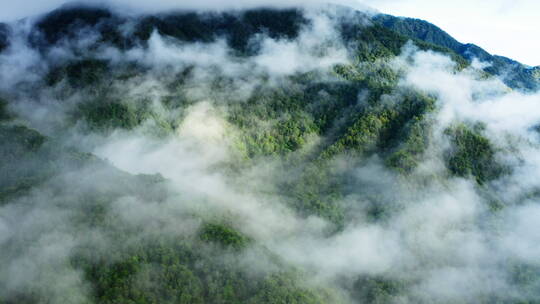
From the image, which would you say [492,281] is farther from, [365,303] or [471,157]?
[471,157]

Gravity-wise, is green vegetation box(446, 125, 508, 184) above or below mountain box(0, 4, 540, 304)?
above

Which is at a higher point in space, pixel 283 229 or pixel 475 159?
pixel 475 159

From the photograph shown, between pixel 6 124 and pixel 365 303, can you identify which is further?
pixel 6 124

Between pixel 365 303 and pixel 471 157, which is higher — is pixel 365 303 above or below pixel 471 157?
below

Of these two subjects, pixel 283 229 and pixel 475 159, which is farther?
pixel 475 159

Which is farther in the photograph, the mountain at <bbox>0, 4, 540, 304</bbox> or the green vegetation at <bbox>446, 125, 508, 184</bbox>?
the green vegetation at <bbox>446, 125, 508, 184</bbox>

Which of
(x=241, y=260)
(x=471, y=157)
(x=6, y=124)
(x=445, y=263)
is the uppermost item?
(x=471, y=157)

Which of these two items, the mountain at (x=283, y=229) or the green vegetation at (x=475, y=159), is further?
the green vegetation at (x=475, y=159)

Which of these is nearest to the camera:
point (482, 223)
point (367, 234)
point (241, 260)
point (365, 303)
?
point (241, 260)

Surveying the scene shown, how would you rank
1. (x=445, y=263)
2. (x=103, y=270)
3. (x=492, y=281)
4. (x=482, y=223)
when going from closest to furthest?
(x=103, y=270) → (x=492, y=281) → (x=445, y=263) → (x=482, y=223)

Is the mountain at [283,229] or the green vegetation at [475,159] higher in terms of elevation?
the green vegetation at [475,159]

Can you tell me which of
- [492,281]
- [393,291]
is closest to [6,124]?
[393,291]
